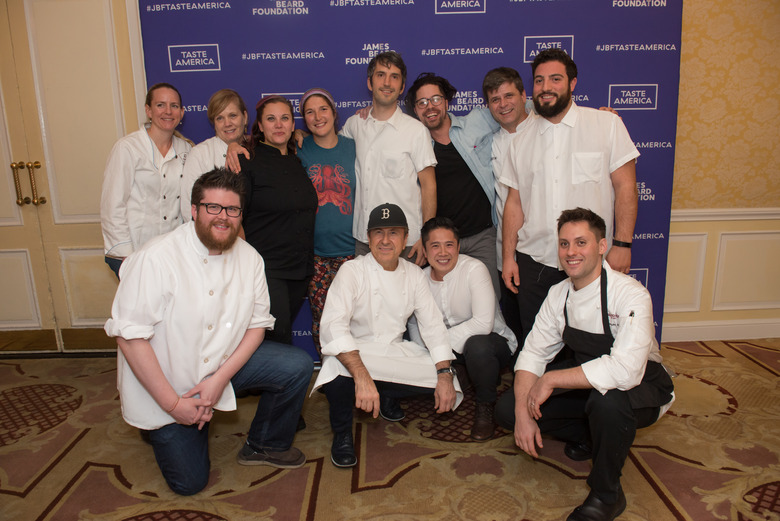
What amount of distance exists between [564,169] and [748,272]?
7.19 ft

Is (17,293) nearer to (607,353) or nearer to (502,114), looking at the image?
(502,114)

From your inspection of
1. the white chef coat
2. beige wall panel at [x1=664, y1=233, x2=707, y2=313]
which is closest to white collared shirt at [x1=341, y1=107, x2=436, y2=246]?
the white chef coat

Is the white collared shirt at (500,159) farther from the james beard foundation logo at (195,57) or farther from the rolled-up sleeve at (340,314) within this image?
the james beard foundation logo at (195,57)

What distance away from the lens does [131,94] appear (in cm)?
350

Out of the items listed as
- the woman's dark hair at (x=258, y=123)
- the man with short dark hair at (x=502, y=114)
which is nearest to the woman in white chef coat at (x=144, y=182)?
the woman's dark hair at (x=258, y=123)

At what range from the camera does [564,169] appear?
2.55m

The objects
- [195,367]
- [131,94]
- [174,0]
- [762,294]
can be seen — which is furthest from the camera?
[762,294]

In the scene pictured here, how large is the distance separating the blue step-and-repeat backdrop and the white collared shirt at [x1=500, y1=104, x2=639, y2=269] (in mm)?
859

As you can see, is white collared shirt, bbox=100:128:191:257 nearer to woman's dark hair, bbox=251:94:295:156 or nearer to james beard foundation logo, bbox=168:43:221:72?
woman's dark hair, bbox=251:94:295:156

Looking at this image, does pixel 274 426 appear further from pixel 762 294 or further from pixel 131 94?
pixel 762 294

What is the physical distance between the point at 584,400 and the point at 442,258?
97 cm

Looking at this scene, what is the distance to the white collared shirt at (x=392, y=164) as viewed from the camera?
278 centimetres

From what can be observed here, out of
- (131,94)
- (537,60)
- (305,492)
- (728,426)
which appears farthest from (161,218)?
(728,426)

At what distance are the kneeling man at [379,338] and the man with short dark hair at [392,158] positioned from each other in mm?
319
